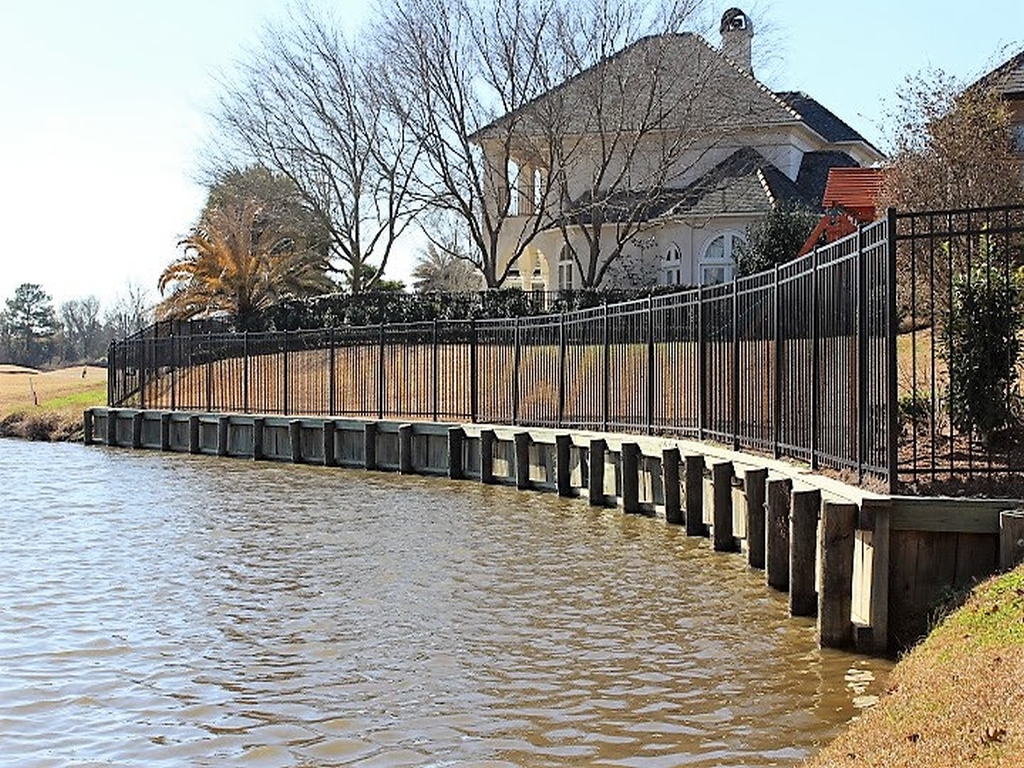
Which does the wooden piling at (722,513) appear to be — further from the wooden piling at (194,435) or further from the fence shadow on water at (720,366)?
the wooden piling at (194,435)

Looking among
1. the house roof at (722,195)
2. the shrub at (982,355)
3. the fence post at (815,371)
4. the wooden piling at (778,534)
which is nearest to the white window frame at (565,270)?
the house roof at (722,195)

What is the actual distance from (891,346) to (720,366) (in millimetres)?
7650

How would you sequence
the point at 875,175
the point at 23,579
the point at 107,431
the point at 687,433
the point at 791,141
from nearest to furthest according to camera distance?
the point at 23,579, the point at 687,433, the point at 875,175, the point at 107,431, the point at 791,141

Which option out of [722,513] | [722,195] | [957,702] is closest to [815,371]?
[722,513]

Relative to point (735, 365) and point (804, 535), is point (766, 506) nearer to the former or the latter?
point (804, 535)

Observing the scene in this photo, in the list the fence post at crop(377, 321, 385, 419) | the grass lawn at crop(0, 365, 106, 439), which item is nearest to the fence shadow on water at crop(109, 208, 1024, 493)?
the fence post at crop(377, 321, 385, 419)

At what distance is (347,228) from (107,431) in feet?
52.6

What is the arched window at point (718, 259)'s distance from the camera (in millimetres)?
46250

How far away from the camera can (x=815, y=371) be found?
42.5 feet

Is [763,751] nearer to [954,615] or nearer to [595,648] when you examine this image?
[954,615]

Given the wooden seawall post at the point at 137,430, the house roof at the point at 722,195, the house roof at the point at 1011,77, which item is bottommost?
the wooden seawall post at the point at 137,430

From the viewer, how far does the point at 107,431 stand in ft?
127

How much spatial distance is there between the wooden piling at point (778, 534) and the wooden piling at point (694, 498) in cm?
359

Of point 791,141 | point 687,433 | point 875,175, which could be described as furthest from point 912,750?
point 791,141
